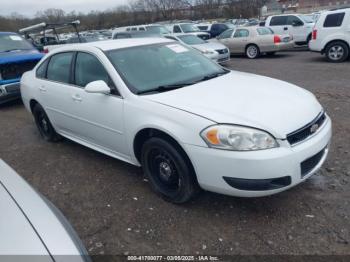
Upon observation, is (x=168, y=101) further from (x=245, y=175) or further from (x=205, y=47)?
(x=205, y=47)

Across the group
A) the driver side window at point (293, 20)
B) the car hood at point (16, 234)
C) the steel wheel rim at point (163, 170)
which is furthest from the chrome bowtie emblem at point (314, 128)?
the driver side window at point (293, 20)

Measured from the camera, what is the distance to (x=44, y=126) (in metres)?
5.08

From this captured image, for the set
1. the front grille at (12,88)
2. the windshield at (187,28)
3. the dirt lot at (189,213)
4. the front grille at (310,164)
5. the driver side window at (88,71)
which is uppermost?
the driver side window at (88,71)

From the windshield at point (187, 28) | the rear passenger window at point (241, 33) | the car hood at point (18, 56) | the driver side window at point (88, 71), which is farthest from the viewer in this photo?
the windshield at point (187, 28)

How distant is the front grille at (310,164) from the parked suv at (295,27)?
12980 millimetres

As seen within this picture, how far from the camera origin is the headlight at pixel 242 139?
8.30ft

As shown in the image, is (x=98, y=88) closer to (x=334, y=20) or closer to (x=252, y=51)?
(x=334, y=20)

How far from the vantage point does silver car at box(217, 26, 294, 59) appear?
41.9 ft

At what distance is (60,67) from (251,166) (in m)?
3.08

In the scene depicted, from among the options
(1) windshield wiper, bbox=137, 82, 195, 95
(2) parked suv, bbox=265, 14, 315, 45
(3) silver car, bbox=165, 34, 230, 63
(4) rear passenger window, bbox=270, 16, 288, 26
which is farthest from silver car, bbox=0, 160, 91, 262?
(4) rear passenger window, bbox=270, 16, 288, 26

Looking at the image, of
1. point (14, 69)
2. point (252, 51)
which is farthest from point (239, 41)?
point (14, 69)

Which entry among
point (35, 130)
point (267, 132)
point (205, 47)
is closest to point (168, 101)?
point (267, 132)

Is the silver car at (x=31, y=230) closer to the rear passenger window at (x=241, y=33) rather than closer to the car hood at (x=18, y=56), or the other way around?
the car hood at (x=18, y=56)

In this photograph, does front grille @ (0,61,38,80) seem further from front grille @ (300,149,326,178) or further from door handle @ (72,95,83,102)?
front grille @ (300,149,326,178)
